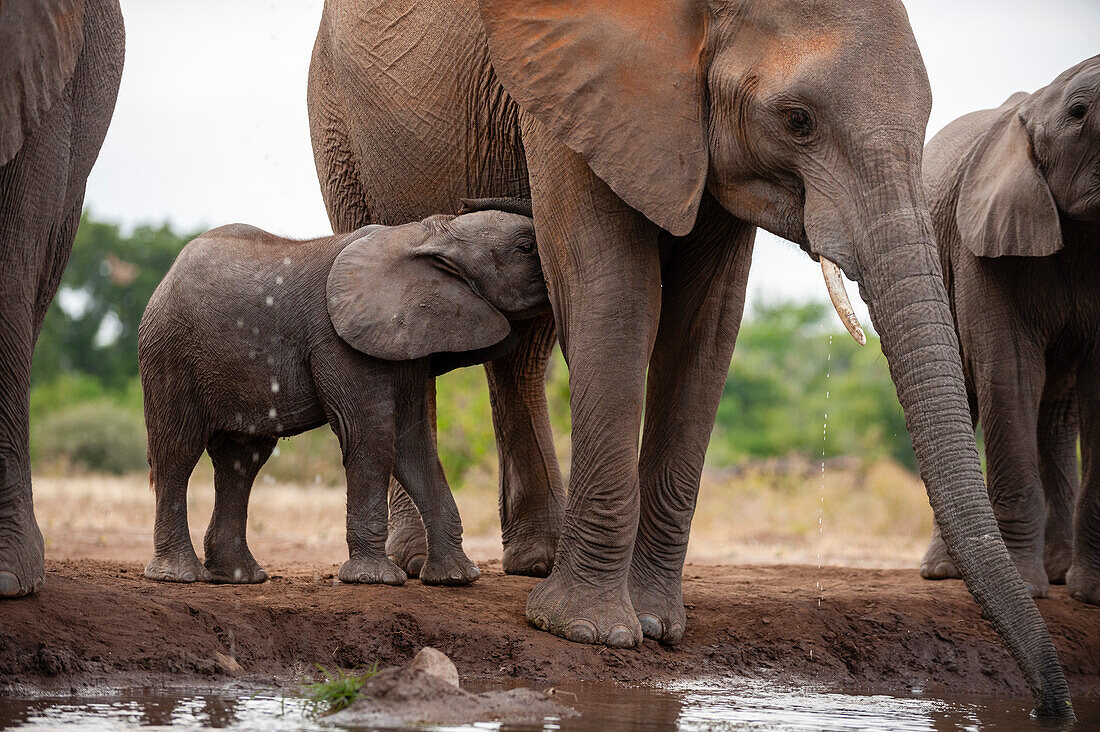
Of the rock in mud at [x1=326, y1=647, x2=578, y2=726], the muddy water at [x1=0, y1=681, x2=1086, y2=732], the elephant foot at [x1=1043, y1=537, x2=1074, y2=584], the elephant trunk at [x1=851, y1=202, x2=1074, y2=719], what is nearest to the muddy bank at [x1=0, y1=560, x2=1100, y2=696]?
the muddy water at [x1=0, y1=681, x2=1086, y2=732]

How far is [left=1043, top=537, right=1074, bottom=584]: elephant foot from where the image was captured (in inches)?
291

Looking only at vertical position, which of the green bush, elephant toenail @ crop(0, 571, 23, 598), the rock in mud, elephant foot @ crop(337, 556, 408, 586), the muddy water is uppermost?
the green bush

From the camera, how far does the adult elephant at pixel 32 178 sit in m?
4.55

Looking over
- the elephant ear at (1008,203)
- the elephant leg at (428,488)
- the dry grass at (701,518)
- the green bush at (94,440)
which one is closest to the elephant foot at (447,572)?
the elephant leg at (428,488)

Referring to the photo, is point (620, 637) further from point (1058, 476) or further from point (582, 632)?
point (1058, 476)

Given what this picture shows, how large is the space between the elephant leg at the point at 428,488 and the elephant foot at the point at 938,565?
266 centimetres

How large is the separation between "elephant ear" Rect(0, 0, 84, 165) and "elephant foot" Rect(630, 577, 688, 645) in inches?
107

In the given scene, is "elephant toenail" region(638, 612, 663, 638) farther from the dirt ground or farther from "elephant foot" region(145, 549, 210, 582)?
"elephant foot" region(145, 549, 210, 582)

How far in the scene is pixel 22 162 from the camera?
4.86 m

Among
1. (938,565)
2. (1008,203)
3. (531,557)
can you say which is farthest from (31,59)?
(938,565)

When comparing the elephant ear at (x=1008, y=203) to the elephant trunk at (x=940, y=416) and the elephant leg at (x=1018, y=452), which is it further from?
the elephant trunk at (x=940, y=416)

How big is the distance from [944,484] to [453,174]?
2.69 m

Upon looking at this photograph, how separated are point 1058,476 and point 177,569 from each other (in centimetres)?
449

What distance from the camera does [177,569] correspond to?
19.2 ft
